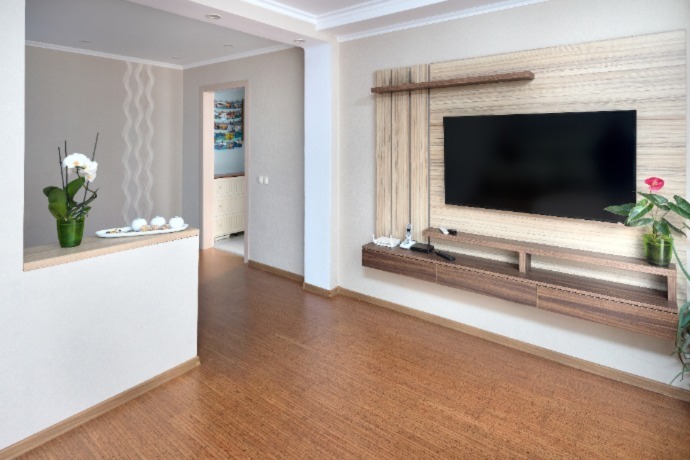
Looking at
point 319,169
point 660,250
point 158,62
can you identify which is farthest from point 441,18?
point 158,62

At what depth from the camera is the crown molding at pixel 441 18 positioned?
306 cm

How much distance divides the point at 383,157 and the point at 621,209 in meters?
1.89

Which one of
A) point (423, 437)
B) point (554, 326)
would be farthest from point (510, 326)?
point (423, 437)

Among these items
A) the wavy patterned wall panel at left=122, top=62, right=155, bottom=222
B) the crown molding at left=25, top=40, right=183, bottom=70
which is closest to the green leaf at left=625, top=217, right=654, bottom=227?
the wavy patterned wall panel at left=122, top=62, right=155, bottom=222

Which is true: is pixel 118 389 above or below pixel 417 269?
below

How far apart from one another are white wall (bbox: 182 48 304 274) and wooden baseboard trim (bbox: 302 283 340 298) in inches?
15.5

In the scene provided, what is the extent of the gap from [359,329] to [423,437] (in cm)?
140

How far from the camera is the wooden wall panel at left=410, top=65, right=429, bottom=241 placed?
357 centimetres

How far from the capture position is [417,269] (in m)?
3.45

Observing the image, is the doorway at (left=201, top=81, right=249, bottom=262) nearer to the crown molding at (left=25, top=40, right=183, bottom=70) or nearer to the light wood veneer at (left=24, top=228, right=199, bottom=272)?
the crown molding at (left=25, top=40, right=183, bottom=70)

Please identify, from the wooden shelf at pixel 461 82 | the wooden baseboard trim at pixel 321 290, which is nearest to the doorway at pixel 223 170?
the wooden baseboard trim at pixel 321 290

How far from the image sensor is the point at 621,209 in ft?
8.30

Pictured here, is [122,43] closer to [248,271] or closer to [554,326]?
[248,271]

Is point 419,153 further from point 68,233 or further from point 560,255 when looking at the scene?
point 68,233
